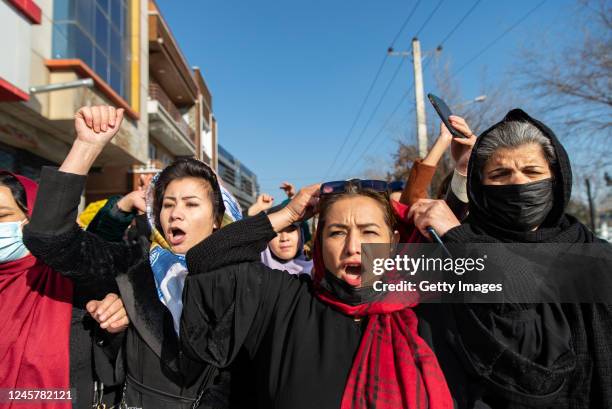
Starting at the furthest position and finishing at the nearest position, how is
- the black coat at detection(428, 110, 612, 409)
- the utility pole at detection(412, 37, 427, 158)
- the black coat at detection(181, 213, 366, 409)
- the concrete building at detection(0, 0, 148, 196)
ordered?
the utility pole at detection(412, 37, 427, 158) < the concrete building at detection(0, 0, 148, 196) < the black coat at detection(181, 213, 366, 409) < the black coat at detection(428, 110, 612, 409)

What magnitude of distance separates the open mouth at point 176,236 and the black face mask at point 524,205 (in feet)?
3.90

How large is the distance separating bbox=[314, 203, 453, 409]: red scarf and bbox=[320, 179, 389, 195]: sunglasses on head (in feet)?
1.40

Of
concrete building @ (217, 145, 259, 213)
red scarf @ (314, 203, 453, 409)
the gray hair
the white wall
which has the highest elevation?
concrete building @ (217, 145, 259, 213)

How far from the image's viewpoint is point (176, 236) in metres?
1.86

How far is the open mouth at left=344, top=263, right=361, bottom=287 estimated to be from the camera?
1494mm

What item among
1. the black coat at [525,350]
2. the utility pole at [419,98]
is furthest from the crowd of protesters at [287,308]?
the utility pole at [419,98]

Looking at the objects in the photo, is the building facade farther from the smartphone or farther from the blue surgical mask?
the smartphone

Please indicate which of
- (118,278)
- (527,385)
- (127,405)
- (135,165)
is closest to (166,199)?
(118,278)

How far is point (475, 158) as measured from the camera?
1.66 m

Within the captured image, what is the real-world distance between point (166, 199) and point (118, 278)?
0.37m

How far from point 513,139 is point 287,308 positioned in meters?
0.98

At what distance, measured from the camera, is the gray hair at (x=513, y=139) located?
61.1 inches

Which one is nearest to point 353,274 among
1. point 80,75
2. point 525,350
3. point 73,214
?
point 525,350

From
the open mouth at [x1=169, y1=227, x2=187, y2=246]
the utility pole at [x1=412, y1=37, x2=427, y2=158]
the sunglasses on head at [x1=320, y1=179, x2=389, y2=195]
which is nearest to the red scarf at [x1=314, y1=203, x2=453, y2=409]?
the sunglasses on head at [x1=320, y1=179, x2=389, y2=195]
